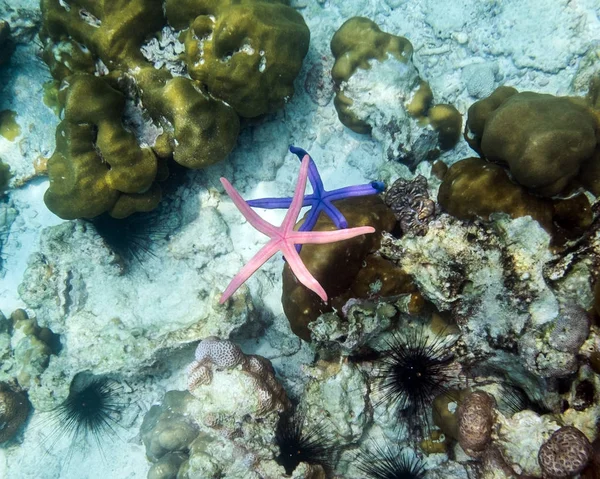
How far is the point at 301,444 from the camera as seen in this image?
493cm

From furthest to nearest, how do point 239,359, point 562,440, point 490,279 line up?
point 239,359
point 490,279
point 562,440

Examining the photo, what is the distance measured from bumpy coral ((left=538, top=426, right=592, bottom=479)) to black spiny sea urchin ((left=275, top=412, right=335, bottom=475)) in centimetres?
254

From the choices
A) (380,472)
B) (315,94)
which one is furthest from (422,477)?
(315,94)

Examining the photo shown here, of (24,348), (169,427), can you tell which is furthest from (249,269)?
(24,348)

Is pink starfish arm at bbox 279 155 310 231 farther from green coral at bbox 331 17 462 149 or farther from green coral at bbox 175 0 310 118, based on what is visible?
green coral at bbox 331 17 462 149

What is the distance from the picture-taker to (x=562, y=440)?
3062 mm

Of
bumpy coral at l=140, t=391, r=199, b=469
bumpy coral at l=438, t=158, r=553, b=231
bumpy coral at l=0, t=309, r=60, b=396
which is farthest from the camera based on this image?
bumpy coral at l=0, t=309, r=60, b=396

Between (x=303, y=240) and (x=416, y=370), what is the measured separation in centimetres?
209

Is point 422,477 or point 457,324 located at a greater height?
point 457,324

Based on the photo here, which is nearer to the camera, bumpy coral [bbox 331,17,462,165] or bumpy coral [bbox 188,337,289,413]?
bumpy coral [bbox 188,337,289,413]

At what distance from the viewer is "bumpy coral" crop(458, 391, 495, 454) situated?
3.77 metres

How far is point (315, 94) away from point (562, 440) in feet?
17.7

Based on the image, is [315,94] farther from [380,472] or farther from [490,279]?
[380,472]

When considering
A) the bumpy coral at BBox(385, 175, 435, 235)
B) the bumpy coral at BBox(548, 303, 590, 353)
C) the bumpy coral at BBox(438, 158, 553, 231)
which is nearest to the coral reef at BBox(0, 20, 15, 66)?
the bumpy coral at BBox(385, 175, 435, 235)
